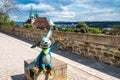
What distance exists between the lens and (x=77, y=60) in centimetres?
653

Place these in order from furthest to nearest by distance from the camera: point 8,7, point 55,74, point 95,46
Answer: point 8,7 < point 95,46 < point 55,74

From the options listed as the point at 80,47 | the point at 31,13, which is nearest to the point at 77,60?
the point at 80,47

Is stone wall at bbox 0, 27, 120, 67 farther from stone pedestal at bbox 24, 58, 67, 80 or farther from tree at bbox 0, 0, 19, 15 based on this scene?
tree at bbox 0, 0, 19, 15

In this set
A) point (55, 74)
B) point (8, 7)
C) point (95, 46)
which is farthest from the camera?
point (8, 7)

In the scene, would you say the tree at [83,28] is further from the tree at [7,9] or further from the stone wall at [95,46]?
the stone wall at [95,46]

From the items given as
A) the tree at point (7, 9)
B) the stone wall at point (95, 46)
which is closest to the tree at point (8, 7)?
the tree at point (7, 9)

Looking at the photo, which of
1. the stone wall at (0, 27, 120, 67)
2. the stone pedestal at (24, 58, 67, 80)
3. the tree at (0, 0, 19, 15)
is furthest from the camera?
the tree at (0, 0, 19, 15)

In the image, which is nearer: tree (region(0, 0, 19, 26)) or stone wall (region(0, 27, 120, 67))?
stone wall (region(0, 27, 120, 67))

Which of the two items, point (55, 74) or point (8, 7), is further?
point (8, 7)

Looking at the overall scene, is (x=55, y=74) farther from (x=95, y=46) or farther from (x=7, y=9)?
(x=7, y=9)

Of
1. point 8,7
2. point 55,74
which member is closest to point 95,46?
point 55,74

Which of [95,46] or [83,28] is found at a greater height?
[95,46]

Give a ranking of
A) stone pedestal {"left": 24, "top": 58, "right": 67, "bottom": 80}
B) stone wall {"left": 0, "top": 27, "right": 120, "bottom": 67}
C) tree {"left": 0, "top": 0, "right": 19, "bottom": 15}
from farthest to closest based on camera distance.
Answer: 1. tree {"left": 0, "top": 0, "right": 19, "bottom": 15}
2. stone wall {"left": 0, "top": 27, "right": 120, "bottom": 67}
3. stone pedestal {"left": 24, "top": 58, "right": 67, "bottom": 80}

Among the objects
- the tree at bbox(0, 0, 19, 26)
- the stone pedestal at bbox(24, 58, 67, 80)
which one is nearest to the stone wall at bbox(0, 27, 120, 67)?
the stone pedestal at bbox(24, 58, 67, 80)
